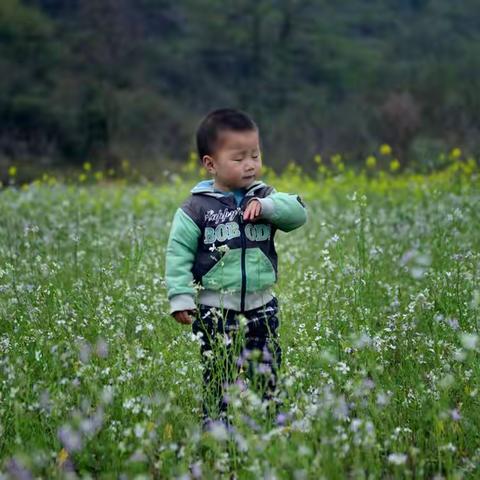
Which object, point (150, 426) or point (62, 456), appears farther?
point (62, 456)

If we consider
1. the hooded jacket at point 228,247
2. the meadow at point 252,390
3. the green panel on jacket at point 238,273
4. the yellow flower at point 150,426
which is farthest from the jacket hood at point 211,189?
the yellow flower at point 150,426

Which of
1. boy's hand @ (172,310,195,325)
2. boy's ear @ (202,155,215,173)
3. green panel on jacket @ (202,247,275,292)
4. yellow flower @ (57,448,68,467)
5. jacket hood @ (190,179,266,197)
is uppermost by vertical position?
boy's ear @ (202,155,215,173)

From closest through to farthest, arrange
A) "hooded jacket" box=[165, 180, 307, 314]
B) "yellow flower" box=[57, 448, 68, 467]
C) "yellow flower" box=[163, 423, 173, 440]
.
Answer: "yellow flower" box=[57, 448, 68, 467] < "yellow flower" box=[163, 423, 173, 440] < "hooded jacket" box=[165, 180, 307, 314]

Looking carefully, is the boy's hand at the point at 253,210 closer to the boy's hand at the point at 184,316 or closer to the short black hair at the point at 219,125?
the short black hair at the point at 219,125

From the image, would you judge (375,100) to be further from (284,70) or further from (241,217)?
(241,217)

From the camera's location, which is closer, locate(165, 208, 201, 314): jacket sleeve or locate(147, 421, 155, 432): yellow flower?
locate(147, 421, 155, 432): yellow flower

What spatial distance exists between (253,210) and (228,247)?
0.65 ft

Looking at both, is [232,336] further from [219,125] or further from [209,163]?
[219,125]

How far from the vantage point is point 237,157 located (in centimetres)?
392

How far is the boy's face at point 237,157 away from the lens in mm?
3906

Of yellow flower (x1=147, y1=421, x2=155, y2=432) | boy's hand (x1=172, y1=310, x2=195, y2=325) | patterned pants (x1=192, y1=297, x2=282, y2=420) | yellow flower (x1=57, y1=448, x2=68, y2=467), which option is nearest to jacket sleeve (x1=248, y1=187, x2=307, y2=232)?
patterned pants (x1=192, y1=297, x2=282, y2=420)

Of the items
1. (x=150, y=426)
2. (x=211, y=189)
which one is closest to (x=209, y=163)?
(x=211, y=189)

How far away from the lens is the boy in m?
3.88

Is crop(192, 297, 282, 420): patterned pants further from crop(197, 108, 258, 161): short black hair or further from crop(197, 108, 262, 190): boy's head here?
crop(197, 108, 258, 161): short black hair
